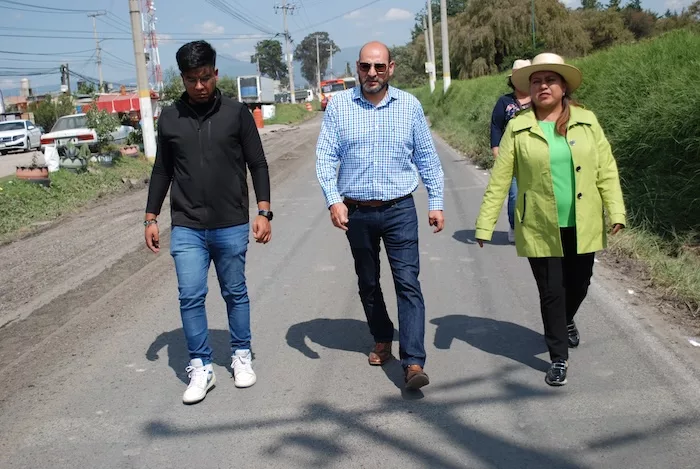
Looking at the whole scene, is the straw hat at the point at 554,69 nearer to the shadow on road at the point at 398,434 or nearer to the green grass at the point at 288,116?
the shadow on road at the point at 398,434

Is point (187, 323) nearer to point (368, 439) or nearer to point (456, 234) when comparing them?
point (368, 439)

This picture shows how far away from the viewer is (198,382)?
4.51 meters

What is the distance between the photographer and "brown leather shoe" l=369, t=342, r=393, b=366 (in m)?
4.94

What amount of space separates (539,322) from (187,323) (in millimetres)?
2669

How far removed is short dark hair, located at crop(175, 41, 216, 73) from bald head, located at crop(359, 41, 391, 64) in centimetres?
90

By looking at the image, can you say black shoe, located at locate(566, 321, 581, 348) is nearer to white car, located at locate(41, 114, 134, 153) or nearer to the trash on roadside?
the trash on roadside

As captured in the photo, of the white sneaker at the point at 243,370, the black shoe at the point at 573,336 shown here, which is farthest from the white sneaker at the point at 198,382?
the black shoe at the point at 573,336

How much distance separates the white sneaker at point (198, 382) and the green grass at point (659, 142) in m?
3.76

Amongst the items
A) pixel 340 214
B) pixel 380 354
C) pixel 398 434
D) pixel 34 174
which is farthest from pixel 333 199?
pixel 34 174

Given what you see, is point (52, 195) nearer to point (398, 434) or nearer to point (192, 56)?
point (192, 56)

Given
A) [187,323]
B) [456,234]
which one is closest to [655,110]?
[456,234]

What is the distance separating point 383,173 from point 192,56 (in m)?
1.29

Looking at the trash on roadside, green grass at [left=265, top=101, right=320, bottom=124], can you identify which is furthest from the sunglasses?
green grass at [left=265, top=101, right=320, bottom=124]

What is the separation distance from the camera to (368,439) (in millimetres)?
3844
